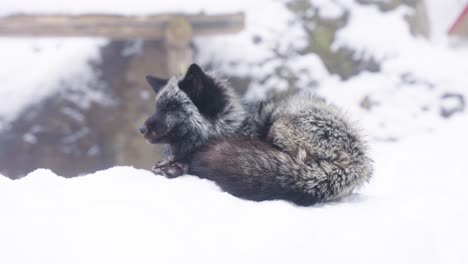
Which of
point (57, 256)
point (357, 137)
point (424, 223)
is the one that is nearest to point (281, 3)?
point (357, 137)

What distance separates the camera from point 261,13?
562cm

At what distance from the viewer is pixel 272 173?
1.63 metres

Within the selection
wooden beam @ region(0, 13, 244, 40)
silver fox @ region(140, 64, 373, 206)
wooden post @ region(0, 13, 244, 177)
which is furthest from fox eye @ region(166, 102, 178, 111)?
wooden beam @ region(0, 13, 244, 40)

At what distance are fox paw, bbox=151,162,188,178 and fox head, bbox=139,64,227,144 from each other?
0.40 feet

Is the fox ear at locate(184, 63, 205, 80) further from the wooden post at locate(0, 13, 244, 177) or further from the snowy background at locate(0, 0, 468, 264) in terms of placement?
the wooden post at locate(0, 13, 244, 177)

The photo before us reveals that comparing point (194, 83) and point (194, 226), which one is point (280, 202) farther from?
point (194, 83)

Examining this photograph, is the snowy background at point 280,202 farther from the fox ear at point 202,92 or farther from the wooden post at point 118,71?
the fox ear at point 202,92

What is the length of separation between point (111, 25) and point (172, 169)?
2842mm

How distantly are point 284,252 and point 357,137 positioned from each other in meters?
0.87

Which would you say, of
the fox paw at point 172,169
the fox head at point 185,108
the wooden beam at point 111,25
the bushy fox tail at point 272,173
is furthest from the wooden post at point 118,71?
the bushy fox tail at point 272,173

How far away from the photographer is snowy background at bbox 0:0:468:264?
125 cm

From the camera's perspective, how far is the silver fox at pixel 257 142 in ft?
5.39

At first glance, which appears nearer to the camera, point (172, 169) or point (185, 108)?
point (172, 169)

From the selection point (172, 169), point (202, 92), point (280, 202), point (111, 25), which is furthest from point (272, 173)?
point (111, 25)
